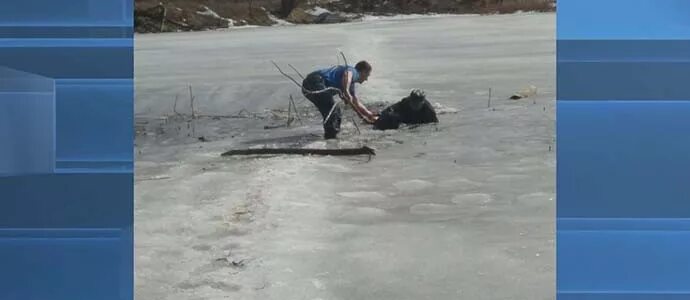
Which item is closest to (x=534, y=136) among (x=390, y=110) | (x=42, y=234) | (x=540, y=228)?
(x=540, y=228)

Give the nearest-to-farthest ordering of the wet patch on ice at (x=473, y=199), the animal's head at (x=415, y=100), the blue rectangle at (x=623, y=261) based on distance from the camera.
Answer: the blue rectangle at (x=623, y=261), the wet patch on ice at (x=473, y=199), the animal's head at (x=415, y=100)

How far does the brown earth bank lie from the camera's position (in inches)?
97.4

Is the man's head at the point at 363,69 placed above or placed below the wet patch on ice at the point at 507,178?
above

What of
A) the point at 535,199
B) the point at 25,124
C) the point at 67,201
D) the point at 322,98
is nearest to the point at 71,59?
the point at 25,124

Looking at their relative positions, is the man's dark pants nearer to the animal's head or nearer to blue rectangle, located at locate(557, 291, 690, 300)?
the animal's head

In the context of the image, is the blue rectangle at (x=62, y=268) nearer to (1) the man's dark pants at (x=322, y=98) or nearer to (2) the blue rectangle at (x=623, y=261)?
(1) the man's dark pants at (x=322, y=98)

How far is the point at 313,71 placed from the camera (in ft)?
7.90

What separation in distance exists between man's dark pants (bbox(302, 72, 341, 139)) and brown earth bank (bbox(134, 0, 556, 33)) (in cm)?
19

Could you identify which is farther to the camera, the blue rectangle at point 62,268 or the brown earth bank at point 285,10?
the brown earth bank at point 285,10

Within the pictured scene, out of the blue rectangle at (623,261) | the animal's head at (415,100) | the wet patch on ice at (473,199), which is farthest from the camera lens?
the animal's head at (415,100)

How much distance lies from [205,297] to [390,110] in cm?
71

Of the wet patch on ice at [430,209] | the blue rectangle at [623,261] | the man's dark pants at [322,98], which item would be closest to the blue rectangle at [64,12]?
the man's dark pants at [322,98]

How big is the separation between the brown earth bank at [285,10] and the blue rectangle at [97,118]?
27 centimetres

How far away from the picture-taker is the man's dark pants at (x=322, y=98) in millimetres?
2408
